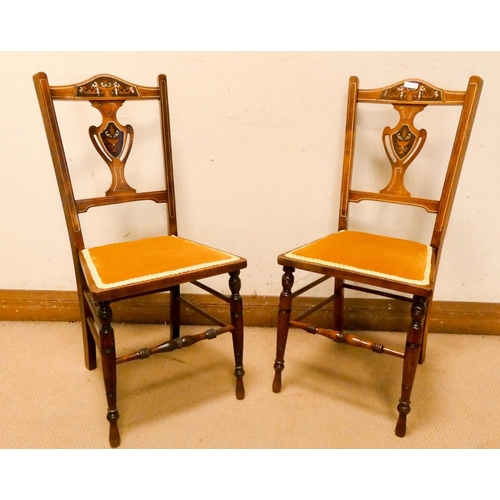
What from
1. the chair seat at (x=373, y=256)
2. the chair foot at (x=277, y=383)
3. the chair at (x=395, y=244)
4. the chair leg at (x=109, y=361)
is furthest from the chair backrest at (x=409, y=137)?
the chair leg at (x=109, y=361)

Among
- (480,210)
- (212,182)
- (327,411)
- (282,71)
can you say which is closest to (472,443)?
(327,411)

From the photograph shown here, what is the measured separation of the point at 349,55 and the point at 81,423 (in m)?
1.54

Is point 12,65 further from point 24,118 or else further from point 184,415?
point 184,415

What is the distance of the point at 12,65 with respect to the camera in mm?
1750

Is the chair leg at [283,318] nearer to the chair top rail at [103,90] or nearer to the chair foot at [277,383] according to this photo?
the chair foot at [277,383]

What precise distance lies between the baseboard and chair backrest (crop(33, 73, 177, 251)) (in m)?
0.56

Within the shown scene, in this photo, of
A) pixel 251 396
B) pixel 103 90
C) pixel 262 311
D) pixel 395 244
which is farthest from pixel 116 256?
pixel 395 244

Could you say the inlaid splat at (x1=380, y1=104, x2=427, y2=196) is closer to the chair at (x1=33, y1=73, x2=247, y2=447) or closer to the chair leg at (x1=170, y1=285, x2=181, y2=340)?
the chair at (x1=33, y1=73, x2=247, y2=447)

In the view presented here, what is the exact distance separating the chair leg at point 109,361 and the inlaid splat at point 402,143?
1022 mm

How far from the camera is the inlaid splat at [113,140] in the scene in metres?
1.55

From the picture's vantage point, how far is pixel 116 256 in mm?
1457

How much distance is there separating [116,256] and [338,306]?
88 cm

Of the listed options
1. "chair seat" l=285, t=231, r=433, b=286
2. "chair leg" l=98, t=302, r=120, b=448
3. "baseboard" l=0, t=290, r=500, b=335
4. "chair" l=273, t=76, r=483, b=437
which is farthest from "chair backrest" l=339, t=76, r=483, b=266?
"chair leg" l=98, t=302, r=120, b=448

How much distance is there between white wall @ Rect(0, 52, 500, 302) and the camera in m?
1.73
